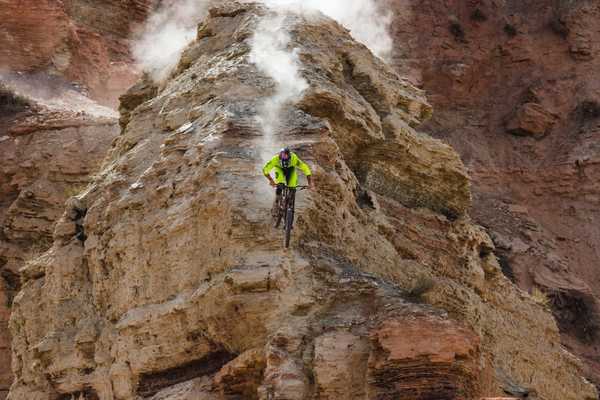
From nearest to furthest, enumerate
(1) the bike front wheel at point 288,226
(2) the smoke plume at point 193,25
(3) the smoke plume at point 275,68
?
(1) the bike front wheel at point 288,226
(3) the smoke plume at point 275,68
(2) the smoke plume at point 193,25

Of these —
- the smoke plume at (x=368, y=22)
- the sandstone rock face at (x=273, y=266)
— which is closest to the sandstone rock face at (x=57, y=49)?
the smoke plume at (x=368, y=22)

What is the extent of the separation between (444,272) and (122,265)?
202 inches

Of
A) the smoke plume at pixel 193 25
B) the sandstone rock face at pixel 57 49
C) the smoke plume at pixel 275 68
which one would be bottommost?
the smoke plume at pixel 275 68

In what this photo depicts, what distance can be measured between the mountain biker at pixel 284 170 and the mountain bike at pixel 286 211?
49mm

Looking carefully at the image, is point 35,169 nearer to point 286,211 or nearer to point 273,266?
point 286,211

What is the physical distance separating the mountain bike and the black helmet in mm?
311

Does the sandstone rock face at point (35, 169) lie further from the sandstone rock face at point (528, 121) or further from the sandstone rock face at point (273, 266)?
the sandstone rock face at point (528, 121)

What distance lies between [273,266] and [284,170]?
1293mm

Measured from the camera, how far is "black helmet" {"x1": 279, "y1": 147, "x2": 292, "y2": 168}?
1105cm

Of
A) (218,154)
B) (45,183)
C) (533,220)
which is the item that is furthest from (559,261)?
(218,154)

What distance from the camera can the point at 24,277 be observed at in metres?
13.7

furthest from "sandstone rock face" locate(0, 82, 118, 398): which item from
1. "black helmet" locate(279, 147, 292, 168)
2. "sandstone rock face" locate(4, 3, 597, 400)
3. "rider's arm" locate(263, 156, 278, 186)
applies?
"black helmet" locate(279, 147, 292, 168)

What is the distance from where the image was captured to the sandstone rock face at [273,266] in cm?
951

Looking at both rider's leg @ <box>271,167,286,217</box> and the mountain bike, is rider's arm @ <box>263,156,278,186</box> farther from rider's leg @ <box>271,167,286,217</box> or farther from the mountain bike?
the mountain bike
